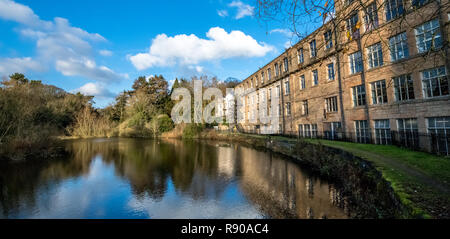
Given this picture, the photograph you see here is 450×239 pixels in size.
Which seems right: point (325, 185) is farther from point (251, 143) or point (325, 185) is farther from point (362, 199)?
point (251, 143)

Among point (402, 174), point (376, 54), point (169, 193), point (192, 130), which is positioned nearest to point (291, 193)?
point (402, 174)

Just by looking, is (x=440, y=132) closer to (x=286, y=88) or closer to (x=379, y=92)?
(x=379, y=92)

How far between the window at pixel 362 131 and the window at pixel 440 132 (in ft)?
12.2

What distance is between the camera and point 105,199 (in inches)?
314

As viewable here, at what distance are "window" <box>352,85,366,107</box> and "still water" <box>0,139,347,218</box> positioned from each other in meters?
7.54

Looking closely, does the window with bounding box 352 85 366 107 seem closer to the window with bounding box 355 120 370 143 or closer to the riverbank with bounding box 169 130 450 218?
the window with bounding box 355 120 370 143

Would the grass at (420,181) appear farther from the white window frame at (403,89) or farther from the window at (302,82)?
the window at (302,82)

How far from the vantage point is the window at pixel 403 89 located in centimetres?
1219

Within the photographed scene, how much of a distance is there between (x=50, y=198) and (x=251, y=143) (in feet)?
63.1

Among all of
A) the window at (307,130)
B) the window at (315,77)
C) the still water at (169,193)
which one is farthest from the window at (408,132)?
the window at (315,77)

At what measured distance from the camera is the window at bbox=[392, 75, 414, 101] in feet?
40.0

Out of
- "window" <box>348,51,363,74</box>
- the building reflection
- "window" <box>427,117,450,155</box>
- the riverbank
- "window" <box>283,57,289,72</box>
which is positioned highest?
"window" <box>283,57,289,72</box>

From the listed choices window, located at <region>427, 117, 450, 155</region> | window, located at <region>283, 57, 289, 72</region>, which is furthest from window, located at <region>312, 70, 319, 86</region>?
window, located at <region>427, 117, 450, 155</region>

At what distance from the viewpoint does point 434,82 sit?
36.4 feet
